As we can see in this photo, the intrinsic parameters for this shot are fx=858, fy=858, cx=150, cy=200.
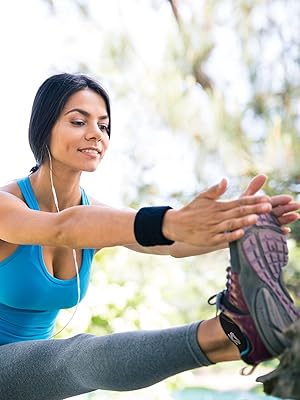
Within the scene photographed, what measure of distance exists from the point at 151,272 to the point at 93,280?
1580 millimetres

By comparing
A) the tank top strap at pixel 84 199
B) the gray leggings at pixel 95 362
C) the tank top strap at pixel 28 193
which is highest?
the tank top strap at pixel 28 193

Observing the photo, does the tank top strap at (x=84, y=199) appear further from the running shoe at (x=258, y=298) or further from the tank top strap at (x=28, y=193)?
the running shoe at (x=258, y=298)

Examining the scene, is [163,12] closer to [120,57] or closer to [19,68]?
[120,57]

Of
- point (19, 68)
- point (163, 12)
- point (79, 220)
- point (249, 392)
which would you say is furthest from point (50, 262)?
point (249, 392)

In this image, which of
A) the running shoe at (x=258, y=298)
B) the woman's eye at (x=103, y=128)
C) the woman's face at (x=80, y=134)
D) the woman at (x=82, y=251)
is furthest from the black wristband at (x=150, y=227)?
the woman's eye at (x=103, y=128)

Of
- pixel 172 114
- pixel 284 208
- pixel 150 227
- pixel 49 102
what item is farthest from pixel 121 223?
pixel 172 114

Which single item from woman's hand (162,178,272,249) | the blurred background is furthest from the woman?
the blurred background

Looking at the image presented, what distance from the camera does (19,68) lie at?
7508 millimetres

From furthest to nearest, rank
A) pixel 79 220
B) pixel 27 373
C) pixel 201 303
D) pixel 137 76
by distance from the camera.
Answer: pixel 201 303 < pixel 137 76 < pixel 27 373 < pixel 79 220

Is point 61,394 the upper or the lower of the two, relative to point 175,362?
lower

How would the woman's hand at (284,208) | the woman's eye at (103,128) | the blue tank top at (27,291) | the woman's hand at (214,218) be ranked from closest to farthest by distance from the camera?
the woman's hand at (214,218)
the woman's hand at (284,208)
the blue tank top at (27,291)
the woman's eye at (103,128)

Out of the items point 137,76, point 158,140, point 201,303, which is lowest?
point 201,303

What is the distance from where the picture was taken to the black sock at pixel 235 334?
5.04 ft

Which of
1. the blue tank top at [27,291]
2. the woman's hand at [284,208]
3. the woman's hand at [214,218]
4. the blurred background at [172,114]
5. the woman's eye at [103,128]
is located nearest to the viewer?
the woman's hand at [214,218]
